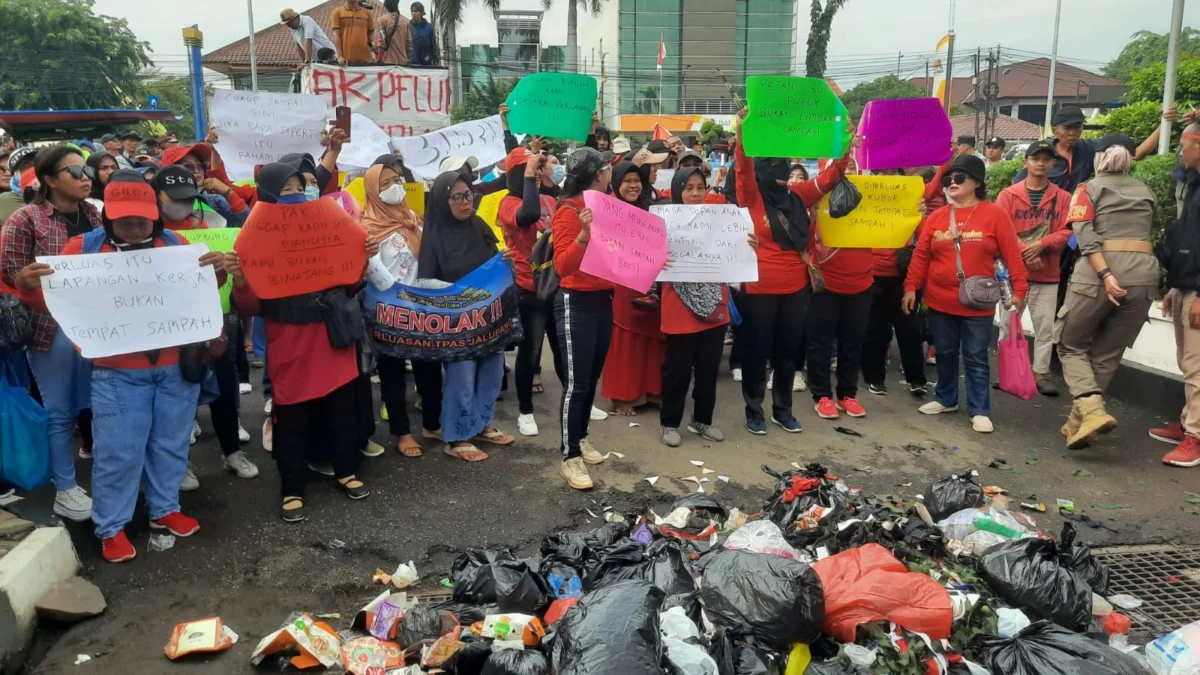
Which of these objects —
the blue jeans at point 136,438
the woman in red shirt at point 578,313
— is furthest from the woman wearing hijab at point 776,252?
the blue jeans at point 136,438

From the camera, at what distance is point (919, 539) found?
11.8ft

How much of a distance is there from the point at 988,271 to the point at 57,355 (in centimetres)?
584

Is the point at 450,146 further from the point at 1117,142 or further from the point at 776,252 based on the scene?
the point at 1117,142

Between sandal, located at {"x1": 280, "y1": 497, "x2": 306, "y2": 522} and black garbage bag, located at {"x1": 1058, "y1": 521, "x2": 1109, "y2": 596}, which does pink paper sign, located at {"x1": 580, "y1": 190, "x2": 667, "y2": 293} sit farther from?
black garbage bag, located at {"x1": 1058, "y1": 521, "x2": 1109, "y2": 596}

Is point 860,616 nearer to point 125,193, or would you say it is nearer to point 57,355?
point 125,193

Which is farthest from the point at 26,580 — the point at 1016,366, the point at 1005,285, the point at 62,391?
the point at 1005,285

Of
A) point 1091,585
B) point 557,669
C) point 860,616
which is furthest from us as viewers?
point 1091,585

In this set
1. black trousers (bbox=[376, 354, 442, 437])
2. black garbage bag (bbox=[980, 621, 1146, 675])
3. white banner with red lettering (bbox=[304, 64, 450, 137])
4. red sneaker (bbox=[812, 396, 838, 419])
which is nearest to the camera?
black garbage bag (bbox=[980, 621, 1146, 675])

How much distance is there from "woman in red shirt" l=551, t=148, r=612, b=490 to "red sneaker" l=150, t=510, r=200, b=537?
6.77ft

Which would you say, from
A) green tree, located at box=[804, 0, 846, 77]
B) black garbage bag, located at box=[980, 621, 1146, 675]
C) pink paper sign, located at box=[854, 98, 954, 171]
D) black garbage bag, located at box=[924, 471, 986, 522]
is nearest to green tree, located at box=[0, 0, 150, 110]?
green tree, located at box=[804, 0, 846, 77]

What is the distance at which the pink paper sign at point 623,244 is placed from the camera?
179 inches

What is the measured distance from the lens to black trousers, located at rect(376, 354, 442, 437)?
5.36m

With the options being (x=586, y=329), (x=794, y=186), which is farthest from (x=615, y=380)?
(x=794, y=186)

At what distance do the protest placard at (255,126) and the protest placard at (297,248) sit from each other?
78.0 inches
